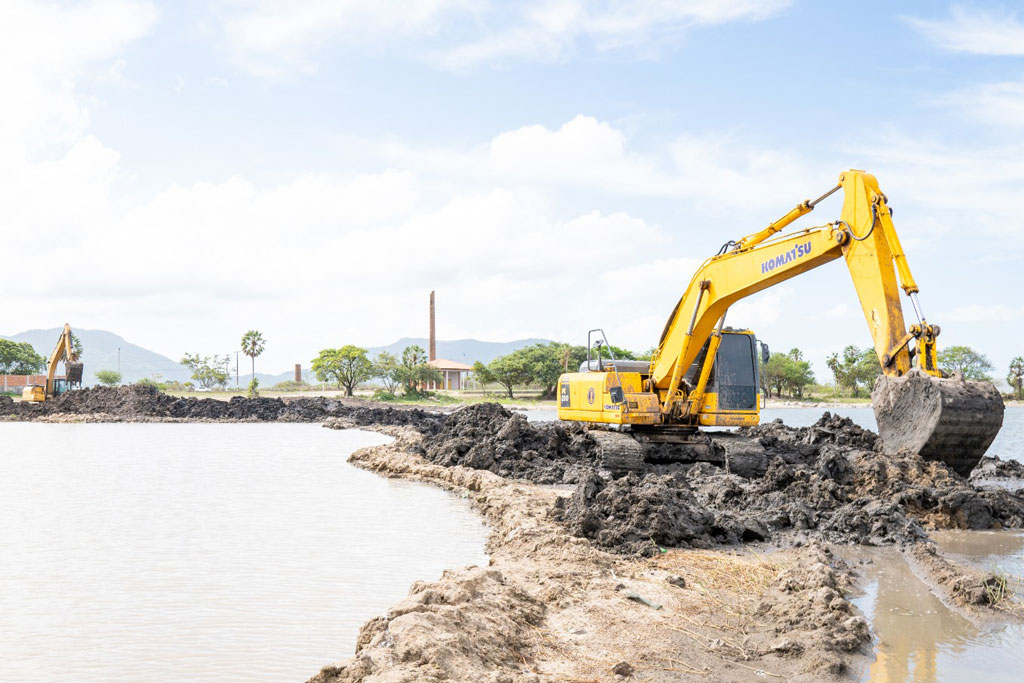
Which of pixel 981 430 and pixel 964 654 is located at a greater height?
pixel 981 430

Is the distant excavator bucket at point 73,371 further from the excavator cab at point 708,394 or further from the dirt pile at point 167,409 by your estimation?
the excavator cab at point 708,394

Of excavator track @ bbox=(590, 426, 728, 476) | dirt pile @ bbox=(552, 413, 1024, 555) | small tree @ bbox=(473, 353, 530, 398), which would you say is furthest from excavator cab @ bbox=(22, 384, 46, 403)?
dirt pile @ bbox=(552, 413, 1024, 555)

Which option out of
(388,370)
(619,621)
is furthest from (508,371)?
(619,621)

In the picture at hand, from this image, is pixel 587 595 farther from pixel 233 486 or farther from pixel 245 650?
pixel 233 486

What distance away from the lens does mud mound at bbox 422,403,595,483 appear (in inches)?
600

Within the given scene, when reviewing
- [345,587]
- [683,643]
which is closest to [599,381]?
[345,587]

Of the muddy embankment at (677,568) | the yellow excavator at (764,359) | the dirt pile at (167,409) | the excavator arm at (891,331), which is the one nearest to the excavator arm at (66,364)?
the dirt pile at (167,409)

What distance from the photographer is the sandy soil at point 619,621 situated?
4.91 meters

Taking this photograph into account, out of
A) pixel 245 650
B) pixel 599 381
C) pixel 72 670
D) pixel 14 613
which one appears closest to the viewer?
pixel 72 670

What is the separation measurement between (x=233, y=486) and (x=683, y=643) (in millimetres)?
10406

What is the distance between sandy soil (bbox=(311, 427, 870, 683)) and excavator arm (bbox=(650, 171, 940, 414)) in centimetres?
354

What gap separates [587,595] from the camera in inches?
260

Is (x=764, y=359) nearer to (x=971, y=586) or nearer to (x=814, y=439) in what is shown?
(x=814, y=439)

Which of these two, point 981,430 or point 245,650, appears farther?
point 981,430
